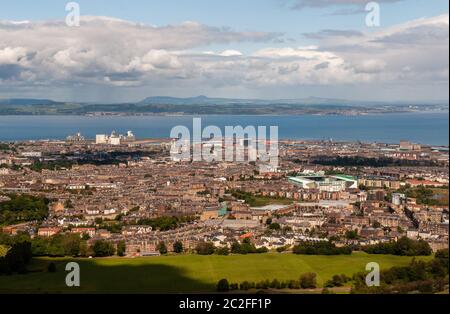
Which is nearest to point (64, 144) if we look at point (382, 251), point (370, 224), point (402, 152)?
point (402, 152)

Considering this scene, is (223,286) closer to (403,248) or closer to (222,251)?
(222,251)

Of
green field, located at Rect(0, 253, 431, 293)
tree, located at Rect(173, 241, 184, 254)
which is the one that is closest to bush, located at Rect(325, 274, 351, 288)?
green field, located at Rect(0, 253, 431, 293)

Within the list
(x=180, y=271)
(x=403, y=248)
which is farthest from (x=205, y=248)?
(x=403, y=248)

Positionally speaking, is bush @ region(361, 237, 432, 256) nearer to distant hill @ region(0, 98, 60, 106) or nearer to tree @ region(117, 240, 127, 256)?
tree @ region(117, 240, 127, 256)

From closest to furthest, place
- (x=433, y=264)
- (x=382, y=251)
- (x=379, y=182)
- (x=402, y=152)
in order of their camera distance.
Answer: (x=433, y=264) < (x=382, y=251) < (x=379, y=182) < (x=402, y=152)
